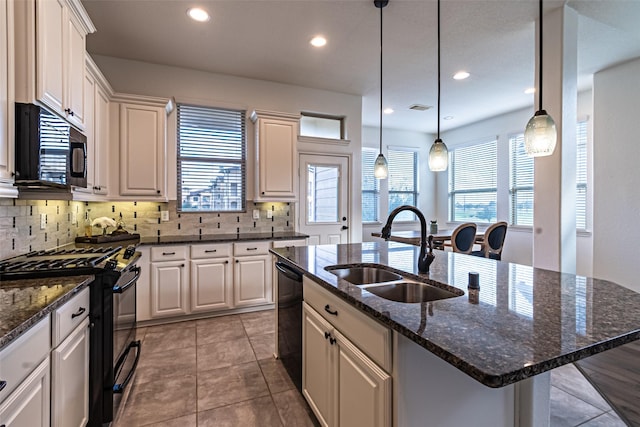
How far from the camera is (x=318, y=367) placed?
171cm

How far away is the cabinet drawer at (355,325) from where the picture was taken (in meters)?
1.12

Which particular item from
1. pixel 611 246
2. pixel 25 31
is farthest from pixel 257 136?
pixel 611 246

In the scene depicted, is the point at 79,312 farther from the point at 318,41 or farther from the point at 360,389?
the point at 318,41

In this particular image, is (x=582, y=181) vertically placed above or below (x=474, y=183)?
below

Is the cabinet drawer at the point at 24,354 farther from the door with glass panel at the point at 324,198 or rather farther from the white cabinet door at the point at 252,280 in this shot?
the door with glass panel at the point at 324,198

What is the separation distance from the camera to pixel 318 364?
1706 millimetres

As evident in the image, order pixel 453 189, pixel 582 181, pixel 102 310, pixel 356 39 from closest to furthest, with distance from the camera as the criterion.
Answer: pixel 102 310 → pixel 356 39 → pixel 582 181 → pixel 453 189

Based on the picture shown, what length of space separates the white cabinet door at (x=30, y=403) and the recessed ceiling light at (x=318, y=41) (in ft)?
10.7

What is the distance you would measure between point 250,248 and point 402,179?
14.5 feet

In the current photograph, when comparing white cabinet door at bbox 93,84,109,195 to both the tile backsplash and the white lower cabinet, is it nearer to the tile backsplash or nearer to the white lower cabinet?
the tile backsplash

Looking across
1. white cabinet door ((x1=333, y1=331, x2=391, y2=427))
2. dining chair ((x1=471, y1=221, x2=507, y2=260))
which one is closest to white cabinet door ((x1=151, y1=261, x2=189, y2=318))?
white cabinet door ((x1=333, y1=331, x2=391, y2=427))

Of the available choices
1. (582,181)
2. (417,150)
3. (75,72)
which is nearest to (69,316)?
(75,72)

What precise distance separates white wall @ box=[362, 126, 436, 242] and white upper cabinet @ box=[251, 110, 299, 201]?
110 inches

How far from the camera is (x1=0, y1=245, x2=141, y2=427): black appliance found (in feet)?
5.47
